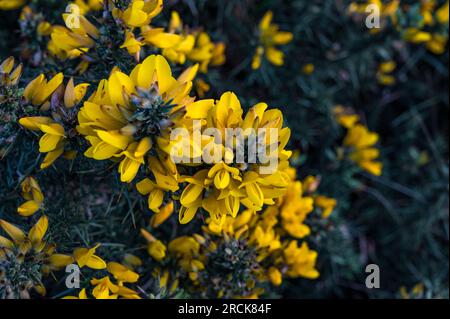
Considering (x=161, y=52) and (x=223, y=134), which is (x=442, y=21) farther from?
(x=223, y=134)

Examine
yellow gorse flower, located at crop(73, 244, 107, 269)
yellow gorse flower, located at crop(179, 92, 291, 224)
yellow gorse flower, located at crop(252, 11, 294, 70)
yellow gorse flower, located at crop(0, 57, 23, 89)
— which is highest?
yellow gorse flower, located at crop(252, 11, 294, 70)

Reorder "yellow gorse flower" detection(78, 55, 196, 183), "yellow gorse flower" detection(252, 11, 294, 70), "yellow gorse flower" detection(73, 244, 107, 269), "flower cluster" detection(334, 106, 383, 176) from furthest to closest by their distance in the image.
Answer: "flower cluster" detection(334, 106, 383, 176) < "yellow gorse flower" detection(252, 11, 294, 70) < "yellow gorse flower" detection(73, 244, 107, 269) < "yellow gorse flower" detection(78, 55, 196, 183)

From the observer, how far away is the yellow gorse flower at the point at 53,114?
49.4 inches

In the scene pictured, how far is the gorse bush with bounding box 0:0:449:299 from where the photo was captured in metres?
1.17

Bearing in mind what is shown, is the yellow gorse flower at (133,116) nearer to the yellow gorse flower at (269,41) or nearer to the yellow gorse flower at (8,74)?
the yellow gorse flower at (8,74)

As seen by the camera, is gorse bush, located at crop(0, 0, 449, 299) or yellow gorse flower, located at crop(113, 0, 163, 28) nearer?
gorse bush, located at crop(0, 0, 449, 299)

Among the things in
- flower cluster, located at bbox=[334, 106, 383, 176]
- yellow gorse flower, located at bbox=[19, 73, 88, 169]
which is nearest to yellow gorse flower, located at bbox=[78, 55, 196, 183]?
yellow gorse flower, located at bbox=[19, 73, 88, 169]

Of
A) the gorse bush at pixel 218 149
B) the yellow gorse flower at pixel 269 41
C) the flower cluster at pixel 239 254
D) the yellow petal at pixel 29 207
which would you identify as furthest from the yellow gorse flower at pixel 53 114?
the yellow gorse flower at pixel 269 41

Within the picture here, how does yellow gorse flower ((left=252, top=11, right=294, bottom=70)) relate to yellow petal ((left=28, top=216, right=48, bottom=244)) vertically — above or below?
above

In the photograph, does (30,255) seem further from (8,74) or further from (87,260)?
(8,74)

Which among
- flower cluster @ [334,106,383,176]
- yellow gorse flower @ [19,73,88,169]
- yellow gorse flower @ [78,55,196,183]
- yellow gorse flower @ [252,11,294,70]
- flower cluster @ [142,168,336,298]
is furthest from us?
flower cluster @ [334,106,383,176]

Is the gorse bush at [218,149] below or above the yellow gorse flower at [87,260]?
above

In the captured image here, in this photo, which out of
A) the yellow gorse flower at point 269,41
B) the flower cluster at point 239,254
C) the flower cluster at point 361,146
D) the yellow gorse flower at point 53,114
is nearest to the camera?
the yellow gorse flower at point 53,114

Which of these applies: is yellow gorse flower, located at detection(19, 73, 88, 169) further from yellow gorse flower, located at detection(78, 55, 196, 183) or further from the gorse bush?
yellow gorse flower, located at detection(78, 55, 196, 183)
